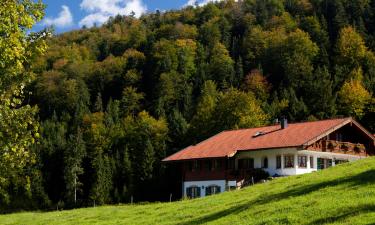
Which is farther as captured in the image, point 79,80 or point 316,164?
point 79,80

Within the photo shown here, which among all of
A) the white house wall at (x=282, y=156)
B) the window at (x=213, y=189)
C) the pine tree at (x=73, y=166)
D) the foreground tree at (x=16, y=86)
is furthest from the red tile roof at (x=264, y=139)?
the foreground tree at (x=16, y=86)

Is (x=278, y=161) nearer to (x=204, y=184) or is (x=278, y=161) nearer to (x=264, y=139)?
(x=264, y=139)

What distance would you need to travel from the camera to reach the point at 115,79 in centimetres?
14238

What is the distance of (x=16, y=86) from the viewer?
15523 mm

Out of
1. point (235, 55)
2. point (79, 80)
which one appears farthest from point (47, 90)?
point (235, 55)

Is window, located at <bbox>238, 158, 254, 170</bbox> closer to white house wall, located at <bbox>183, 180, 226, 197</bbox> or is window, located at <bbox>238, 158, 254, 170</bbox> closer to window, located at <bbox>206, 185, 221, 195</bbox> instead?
white house wall, located at <bbox>183, 180, 226, 197</bbox>

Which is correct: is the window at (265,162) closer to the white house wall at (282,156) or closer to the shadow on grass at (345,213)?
the white house wall at (282,156)

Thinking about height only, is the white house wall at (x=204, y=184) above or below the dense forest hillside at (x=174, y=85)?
below

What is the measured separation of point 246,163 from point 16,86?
43.0 metres

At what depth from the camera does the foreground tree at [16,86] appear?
1434 cm

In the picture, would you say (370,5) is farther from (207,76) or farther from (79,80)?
(79,80)

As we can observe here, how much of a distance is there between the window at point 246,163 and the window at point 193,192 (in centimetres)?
479

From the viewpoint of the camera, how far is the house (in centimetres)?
5356

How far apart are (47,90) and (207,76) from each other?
35182 millimetres
